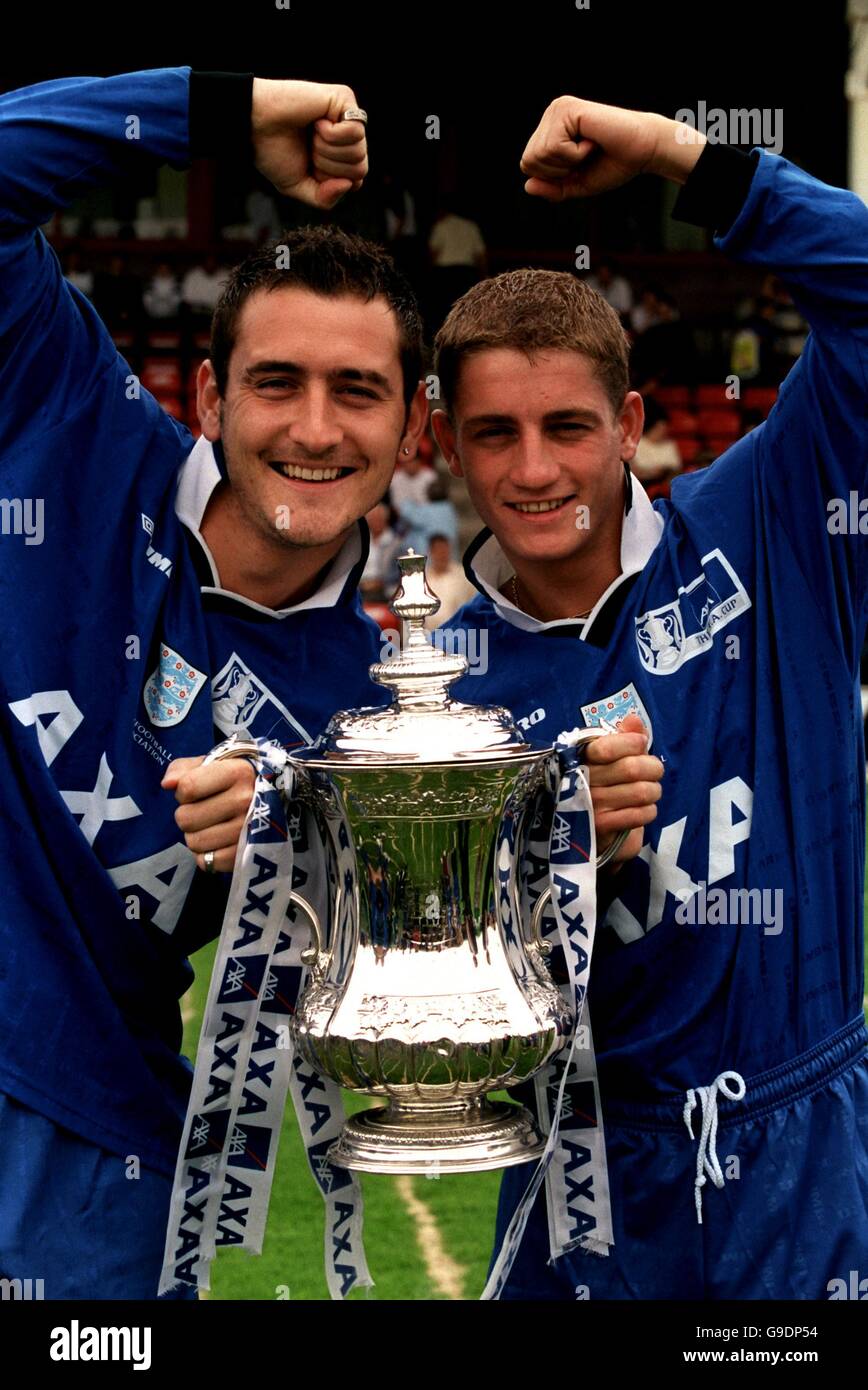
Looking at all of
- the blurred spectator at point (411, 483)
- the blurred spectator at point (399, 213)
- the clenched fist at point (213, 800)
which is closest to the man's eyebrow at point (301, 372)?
the clenched fist at point (213, 800)

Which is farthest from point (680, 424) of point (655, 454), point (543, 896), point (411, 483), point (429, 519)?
point (543, 896)

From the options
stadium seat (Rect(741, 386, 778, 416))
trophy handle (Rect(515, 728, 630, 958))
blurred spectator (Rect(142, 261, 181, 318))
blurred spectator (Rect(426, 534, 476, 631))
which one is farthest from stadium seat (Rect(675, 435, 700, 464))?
trophy handle (Rect(515, 728, 630, 958))

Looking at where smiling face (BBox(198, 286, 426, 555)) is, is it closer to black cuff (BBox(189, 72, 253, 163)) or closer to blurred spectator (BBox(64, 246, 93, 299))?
black cuff (BBox(189, 72, 253, 163))

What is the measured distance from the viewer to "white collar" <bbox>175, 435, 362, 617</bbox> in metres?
2.58

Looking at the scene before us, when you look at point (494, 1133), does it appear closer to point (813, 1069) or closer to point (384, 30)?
point (813, 1069)

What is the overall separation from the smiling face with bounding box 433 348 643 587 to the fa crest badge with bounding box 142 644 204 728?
44 centimetres

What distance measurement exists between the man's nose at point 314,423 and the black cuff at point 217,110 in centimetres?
34

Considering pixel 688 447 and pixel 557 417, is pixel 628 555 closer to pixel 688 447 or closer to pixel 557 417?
pixel 557 417

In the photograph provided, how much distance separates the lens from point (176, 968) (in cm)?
261

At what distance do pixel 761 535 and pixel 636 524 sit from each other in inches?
6.7

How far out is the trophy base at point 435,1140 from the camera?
211 centimetres

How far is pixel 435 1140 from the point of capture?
7.01 ft

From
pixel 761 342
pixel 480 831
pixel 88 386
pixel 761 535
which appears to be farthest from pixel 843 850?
pixel 761 342

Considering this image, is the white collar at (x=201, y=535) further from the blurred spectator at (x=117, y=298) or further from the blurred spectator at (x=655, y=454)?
the blurred spectator at (x=117, y=298)
